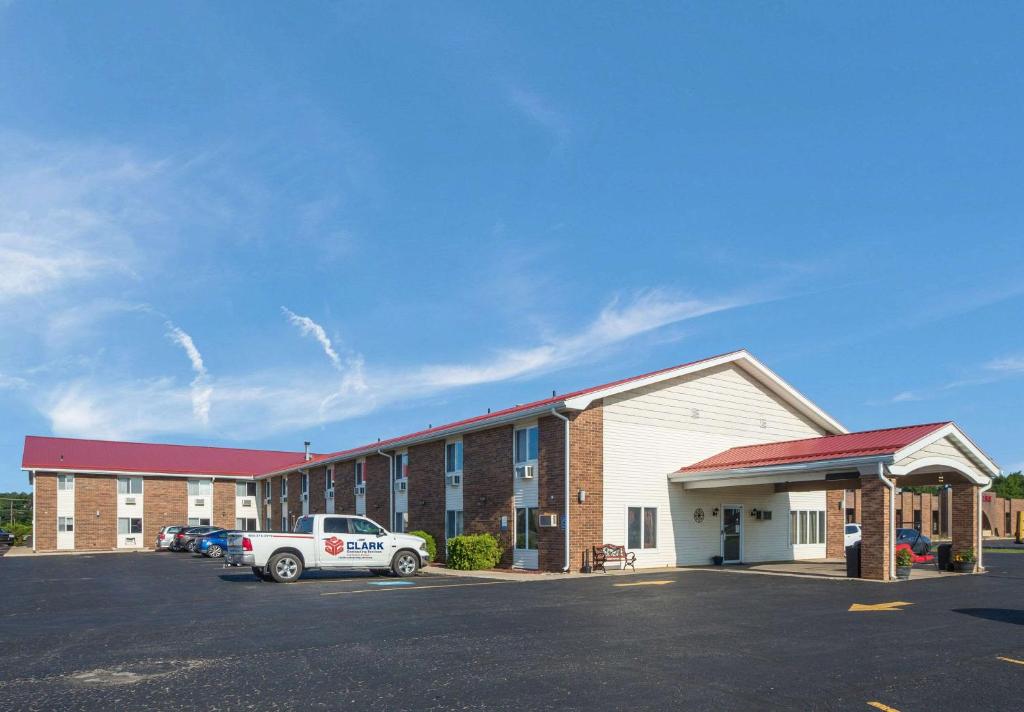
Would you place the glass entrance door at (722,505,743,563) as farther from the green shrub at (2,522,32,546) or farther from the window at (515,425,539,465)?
the green shrub at (2,522,32,546)

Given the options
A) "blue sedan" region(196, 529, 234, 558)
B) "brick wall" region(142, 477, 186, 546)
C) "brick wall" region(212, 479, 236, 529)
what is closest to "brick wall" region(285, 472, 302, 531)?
"blue sedan" region(196, 529, 234, 558)

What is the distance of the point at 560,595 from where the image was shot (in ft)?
56.9

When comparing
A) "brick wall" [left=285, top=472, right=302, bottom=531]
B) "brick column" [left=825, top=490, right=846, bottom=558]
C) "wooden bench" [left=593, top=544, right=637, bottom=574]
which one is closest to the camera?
"wooden bench" [left=593, top=544, right=637, bottom=574]

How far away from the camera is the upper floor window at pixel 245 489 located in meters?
56.2

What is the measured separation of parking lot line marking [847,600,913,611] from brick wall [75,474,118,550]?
153 ft

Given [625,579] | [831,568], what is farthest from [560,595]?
[831,568]

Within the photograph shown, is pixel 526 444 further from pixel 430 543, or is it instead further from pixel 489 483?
pixel 430 543

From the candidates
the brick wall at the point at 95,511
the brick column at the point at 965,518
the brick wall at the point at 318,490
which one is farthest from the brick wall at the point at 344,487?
the brick column at the point at 965,518

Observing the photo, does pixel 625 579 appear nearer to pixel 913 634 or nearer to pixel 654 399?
pixel 654 399

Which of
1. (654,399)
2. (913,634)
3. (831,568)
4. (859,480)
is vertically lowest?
(831,568)

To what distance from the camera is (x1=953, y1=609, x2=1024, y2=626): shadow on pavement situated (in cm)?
1349

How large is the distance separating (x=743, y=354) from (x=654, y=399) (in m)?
3.91

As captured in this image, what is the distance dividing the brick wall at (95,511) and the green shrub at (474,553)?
33113 millimetres

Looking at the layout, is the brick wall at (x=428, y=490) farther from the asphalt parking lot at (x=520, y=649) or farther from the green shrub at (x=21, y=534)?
the green shrub at (x=21, y=534)
